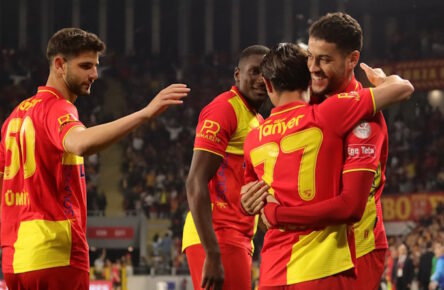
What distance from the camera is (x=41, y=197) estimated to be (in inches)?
172

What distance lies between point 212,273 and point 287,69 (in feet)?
4.63

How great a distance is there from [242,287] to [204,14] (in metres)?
29.5

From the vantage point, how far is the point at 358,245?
12.8 feet

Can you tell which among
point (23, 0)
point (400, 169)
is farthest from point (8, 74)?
point (400, 169)

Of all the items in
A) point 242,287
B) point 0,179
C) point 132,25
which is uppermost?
point 132,25

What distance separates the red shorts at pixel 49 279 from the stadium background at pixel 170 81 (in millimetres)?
10975

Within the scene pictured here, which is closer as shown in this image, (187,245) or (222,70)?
(187,245)

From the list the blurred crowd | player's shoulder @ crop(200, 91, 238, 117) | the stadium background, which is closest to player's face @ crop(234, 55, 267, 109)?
player's shoulder @ crop(200, 91, 238, 117)

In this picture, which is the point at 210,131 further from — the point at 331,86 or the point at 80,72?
the point at 331,86

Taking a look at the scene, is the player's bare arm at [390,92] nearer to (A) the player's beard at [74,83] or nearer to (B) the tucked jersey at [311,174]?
(B) the tucked jersey at [311,174]

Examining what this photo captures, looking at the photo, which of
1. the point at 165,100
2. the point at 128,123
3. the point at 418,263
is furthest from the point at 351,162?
the point at 418,263

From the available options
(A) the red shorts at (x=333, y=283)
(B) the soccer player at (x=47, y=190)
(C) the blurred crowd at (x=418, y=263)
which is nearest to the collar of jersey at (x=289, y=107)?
(A) the red shorts at (x=333, y=283)

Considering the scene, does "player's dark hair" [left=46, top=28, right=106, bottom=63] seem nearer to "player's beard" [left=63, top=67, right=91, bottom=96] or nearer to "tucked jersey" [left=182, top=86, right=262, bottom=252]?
"player's beard" [left=63, top=67, right=91, bottom=96]

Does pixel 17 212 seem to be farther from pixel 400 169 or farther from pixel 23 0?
pixel 23 0
